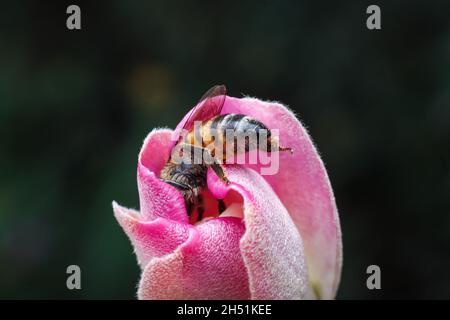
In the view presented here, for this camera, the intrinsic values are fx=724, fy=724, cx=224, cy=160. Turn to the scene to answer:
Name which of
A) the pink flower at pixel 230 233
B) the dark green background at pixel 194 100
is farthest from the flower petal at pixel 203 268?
the dark green background at pixel 194 100

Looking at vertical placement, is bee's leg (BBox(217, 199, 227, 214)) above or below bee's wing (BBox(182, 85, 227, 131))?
below

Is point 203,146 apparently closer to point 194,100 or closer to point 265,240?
point 265,240

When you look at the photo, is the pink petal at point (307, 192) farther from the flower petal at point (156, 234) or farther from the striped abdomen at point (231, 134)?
the flower petal at point (156, 234)

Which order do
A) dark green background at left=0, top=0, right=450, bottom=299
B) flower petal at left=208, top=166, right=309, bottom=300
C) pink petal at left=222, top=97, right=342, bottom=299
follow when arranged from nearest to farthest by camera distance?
flower petal at left=208, top=166, right=309, bottom=300, pink petal at left=222, top=97, right=342, bottom=299, dark green background at left=0, top=0, right=450, bottom=299

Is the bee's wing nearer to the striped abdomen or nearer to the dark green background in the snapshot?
the striped abdomen

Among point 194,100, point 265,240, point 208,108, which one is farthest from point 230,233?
point 194,100

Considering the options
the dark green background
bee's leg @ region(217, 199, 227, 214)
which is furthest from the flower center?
the dark green background
